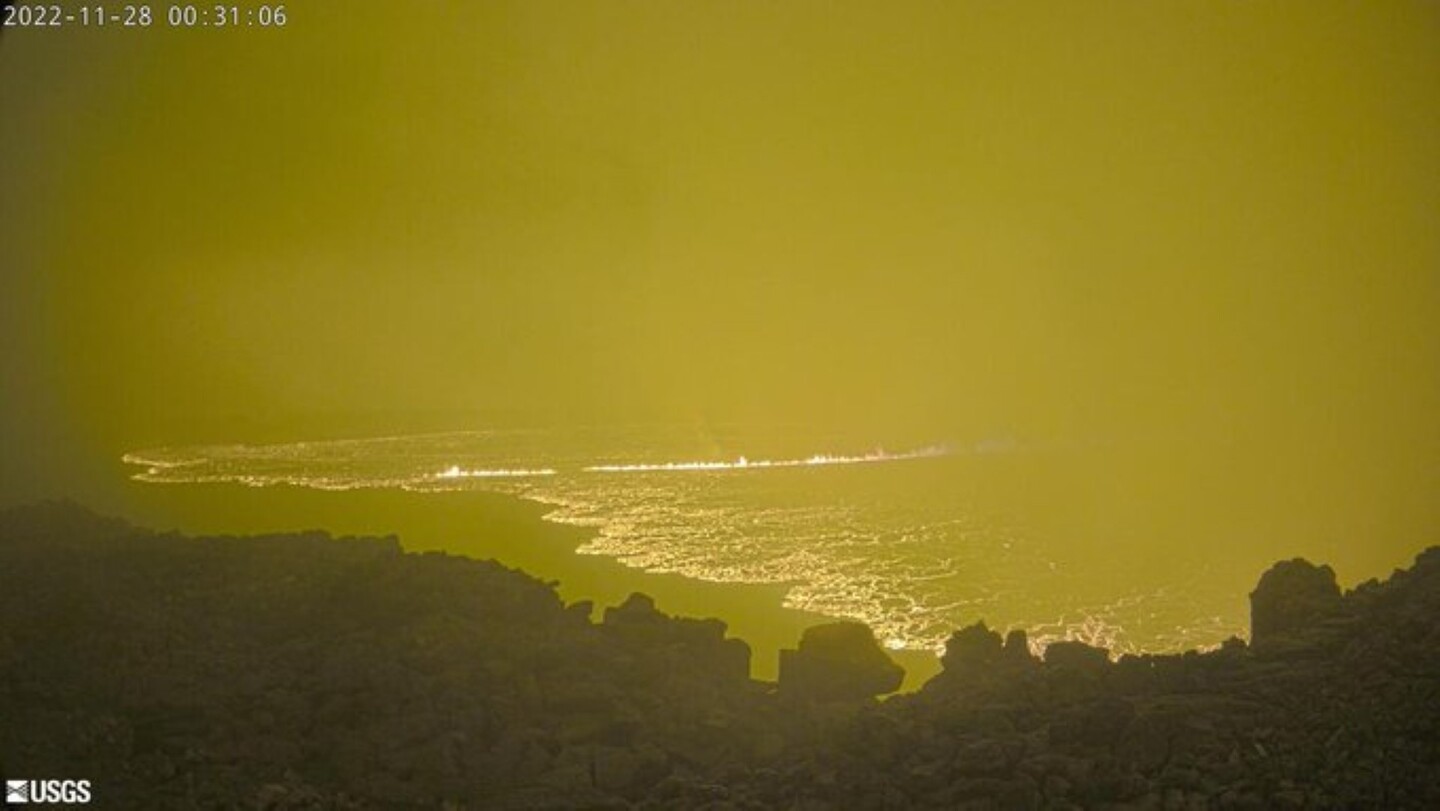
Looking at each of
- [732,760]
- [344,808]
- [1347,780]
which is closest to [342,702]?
[344,808]

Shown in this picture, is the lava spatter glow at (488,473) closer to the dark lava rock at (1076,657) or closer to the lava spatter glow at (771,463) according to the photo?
the lava spatter glow at (771,463)

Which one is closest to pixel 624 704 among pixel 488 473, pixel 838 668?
pixel 838 668

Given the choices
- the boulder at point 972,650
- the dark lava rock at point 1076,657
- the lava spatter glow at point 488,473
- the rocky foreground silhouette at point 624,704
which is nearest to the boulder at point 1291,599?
the rocky foreground silhouette at point 624,704

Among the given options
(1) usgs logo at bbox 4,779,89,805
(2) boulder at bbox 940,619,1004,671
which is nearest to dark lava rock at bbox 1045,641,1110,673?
(2) boulder at bbox 940,619,1004,671

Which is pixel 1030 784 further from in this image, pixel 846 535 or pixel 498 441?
pixel 498 441

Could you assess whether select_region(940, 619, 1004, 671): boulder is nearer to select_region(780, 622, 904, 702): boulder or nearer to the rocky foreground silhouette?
the rocky foreground silhouette

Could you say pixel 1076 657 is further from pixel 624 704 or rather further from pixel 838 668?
pixel 624 704
